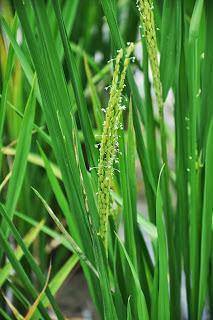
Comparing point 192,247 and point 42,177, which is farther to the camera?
point 42,177

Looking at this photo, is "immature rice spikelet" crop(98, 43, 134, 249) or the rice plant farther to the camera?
the rice plant

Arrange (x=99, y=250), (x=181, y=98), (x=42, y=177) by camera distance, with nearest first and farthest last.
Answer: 1. (x=99, y=250)
2. (x=181, y=98)
3. (x=42, y=177)

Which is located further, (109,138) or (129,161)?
(129,161)

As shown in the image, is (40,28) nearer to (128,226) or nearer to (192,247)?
(128,226)

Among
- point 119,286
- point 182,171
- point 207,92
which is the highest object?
point 207,92

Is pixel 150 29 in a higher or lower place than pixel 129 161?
higher

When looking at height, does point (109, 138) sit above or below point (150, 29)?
below

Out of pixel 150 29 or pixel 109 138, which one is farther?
pixel 150 29

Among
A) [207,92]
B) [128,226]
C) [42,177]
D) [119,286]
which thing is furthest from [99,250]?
[42,177]
